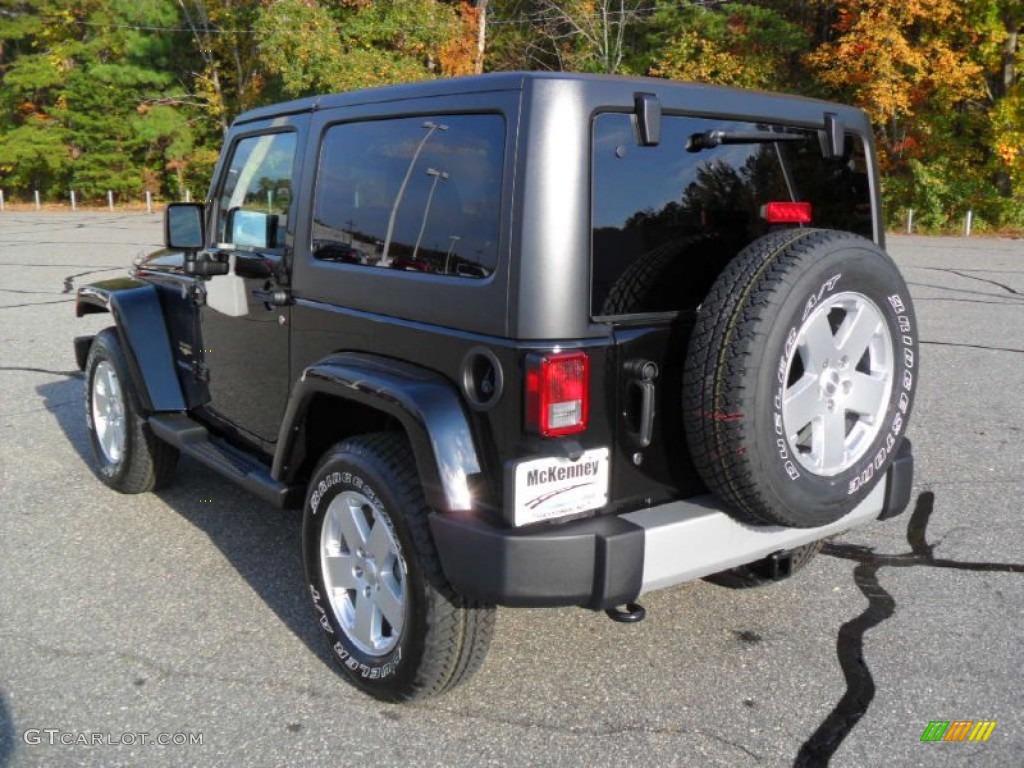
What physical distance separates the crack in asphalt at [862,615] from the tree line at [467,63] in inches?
932

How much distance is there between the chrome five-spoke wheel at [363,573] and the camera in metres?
2.96

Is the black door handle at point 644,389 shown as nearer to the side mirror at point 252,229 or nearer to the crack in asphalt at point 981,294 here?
the side mirror at point 252,229

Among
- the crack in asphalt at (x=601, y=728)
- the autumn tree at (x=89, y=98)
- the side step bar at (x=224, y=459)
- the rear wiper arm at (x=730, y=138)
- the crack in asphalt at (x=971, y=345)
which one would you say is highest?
the autumn tree at (x=89, y=98)

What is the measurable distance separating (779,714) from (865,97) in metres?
27.0

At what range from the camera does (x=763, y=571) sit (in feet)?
12.3

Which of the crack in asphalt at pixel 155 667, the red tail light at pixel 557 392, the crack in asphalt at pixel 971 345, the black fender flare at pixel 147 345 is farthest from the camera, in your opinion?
the crack in asphalt at pixel 971 345

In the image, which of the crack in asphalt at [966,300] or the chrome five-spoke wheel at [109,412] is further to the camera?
the crack in asphalt at [966,300]

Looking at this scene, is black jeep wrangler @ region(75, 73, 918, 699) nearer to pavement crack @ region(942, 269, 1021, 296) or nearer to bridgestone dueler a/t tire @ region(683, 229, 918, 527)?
bridgestone dueler a/t tire @ region(683, 229, 918, 527)

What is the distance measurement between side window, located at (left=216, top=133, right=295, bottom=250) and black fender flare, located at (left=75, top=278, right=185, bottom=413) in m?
0.67

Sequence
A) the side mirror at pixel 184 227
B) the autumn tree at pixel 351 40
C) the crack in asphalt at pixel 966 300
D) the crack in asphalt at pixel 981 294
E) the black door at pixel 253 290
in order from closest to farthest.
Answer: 1. the black door at pixel 253 290
2. the side mirror at pixel 184 227
3. the crack in asphalt at pixel 966 300
4. the crack in asphalt at pixel 981 294
5. the autumn tree at pixel 351 40

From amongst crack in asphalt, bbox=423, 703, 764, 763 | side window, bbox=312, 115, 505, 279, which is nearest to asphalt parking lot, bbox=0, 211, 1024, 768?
crack in asphalt, bbox=423, 703, 764, 763

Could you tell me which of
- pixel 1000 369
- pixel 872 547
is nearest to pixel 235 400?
pixel 872 547

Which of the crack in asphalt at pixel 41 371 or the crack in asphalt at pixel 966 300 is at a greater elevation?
the crack in asphalt at pixel 966 300

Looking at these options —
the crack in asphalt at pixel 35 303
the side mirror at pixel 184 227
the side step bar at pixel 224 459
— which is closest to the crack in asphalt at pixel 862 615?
the side step bar at pixel 224 459
